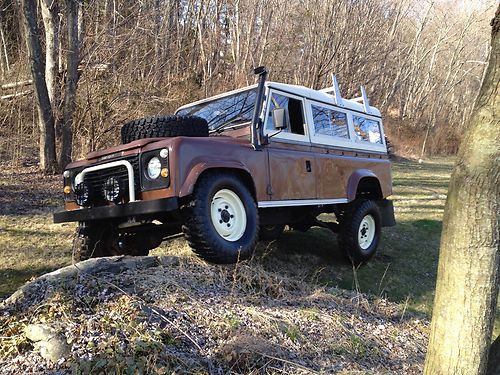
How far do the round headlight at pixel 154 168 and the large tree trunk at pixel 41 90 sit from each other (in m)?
6.72

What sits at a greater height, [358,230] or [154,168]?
[154,168]

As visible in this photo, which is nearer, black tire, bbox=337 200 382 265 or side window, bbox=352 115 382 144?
black tire, bbox=337 200 382 265

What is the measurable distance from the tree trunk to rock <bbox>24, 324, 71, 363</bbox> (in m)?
7.82

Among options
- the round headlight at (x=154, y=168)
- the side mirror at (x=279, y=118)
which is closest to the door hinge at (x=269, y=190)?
the side mirror at (x=279, y=118)

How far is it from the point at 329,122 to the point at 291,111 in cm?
90

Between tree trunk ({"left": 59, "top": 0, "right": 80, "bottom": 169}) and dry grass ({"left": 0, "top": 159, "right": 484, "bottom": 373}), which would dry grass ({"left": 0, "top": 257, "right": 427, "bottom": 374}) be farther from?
tree trunk ({"left": 59, "top": 0, "right": 80, "bottom": 169})

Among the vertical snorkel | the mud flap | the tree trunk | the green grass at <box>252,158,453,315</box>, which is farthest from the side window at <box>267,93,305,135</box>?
the tree trunk

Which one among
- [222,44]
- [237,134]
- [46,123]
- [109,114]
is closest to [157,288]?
[237,134]

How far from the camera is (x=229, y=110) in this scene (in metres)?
5.80

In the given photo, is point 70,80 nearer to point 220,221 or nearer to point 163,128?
point 163,128

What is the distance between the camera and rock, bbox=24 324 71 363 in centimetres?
292

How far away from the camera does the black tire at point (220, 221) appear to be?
421 centimetres

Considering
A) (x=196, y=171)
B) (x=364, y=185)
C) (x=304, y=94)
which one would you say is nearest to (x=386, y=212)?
(x=364, y=185)

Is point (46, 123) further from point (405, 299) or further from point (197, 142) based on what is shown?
point (405, 299)
